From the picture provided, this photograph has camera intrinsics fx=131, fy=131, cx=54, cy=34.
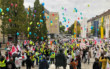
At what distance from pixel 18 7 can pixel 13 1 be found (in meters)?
1.34

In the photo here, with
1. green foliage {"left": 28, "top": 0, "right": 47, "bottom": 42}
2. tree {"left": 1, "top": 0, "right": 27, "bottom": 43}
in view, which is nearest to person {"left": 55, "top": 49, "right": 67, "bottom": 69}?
tree {"left": 1, "top": 0, "right": 27, "bottom": 43}

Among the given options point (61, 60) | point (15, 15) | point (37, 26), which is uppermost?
point (15, 15)

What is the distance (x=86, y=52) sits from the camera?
11656 millimetres

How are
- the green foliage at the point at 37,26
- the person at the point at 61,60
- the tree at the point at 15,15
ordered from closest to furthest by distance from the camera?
1. the person at the point at 61,60
2. the tree at the point at 15,15
3. the green foliage at the point at 37,26

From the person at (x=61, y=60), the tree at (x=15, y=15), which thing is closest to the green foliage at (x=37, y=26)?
the tree at (x=15, y=15)

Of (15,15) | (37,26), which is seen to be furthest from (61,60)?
(37,26)

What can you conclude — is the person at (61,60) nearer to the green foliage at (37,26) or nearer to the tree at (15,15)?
the tree at (15,15)

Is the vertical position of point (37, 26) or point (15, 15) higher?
point (15, 15)

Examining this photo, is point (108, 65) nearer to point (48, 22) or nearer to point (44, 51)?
point (44, 51)

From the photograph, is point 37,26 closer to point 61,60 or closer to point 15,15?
point 15,15

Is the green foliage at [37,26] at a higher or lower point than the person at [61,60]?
higher

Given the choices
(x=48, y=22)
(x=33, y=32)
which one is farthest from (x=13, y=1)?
(x=48, y=22)

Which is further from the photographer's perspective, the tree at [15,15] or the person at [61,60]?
the tree at [15,15]

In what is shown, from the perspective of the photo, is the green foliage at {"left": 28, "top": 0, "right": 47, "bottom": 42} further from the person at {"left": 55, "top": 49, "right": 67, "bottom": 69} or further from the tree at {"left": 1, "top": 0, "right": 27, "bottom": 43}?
the person at {"left": 55, "top": 49, "right": 67, "bottom": 69}
